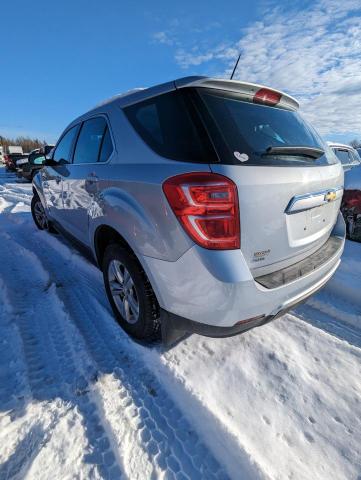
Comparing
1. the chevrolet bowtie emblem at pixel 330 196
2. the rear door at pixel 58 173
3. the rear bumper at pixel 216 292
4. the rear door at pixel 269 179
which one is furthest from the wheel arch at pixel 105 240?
the chevrolet bowtie emblem at pixel 330 196

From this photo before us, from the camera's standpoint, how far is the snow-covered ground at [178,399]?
138cm

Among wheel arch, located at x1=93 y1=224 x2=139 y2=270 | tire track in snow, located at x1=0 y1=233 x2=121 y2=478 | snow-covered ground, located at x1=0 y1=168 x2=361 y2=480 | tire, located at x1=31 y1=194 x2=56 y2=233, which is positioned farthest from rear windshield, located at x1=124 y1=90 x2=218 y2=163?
tire, located at x1=31 y1=194 x2=56 y2=233

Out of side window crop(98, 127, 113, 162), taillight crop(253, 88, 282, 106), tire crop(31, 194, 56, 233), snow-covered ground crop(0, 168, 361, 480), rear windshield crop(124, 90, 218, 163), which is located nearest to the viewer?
snow-covered ground crop(0, 168, 361, 480)

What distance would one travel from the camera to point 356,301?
2736mm

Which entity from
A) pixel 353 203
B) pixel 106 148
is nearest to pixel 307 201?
pixel 106 148

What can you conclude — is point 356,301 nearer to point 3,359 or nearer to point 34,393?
point 34,393

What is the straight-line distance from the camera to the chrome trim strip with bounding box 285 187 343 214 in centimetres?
164

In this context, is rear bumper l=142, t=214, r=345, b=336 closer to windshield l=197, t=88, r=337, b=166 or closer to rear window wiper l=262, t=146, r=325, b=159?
windshield l=197, t=88, r=337, b=166

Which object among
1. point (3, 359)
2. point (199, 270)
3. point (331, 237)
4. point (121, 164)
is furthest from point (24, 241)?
point (331, 237)

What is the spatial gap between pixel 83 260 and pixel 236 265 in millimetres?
2772

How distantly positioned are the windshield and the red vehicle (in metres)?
2.35

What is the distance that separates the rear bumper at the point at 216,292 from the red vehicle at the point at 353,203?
285 centimetres

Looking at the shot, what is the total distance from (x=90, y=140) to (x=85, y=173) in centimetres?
37

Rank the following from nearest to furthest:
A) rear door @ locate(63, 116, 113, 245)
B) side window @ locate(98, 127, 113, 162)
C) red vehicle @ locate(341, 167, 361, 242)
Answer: side window @ locate(98, 127, 113, 162)
rear door @ locate(63, 116, 113, 245)
red vehicle @ locate(341, 167, 361, 242)
